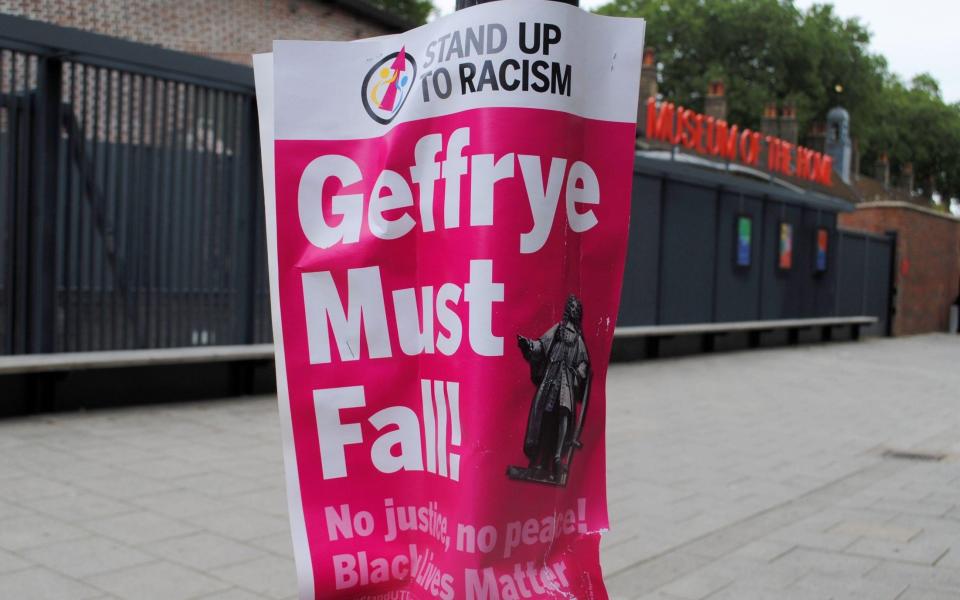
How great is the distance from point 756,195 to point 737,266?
4.57ft

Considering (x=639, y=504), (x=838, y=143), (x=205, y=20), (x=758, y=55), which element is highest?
(x=758, y=55)

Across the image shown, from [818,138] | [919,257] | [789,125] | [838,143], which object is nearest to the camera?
[919,257]

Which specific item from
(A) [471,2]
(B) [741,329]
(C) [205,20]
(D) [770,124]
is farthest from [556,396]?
(D) [770,124]

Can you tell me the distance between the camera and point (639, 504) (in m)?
5.61

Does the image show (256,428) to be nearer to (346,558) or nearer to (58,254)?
(58,254)

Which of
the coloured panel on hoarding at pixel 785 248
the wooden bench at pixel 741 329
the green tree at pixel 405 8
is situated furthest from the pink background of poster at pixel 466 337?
the green tree at pixel 405 8

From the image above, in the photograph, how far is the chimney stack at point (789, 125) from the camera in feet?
141

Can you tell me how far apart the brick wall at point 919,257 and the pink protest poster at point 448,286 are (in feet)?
75.1

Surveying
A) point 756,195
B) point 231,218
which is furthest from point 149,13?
point 231,218

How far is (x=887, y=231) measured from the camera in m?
23.0

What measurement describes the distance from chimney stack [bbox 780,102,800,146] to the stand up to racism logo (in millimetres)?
43067

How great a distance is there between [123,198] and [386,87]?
20.4ft

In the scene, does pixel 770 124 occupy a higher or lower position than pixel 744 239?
higher

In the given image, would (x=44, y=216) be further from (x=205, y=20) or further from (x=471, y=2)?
(x=205, y=20)
